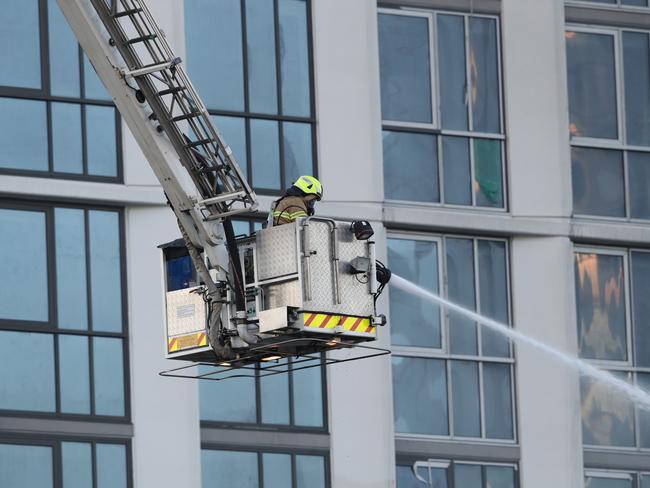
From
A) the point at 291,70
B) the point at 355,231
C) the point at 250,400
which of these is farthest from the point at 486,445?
the point at 355,231

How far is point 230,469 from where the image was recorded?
41.1 metres

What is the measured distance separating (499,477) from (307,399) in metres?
4.00

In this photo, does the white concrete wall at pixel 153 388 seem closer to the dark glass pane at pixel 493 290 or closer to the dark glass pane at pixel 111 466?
the dark glass pane at pixel 111 466

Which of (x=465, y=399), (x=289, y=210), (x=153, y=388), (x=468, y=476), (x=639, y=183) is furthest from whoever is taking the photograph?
(x=639, y=183)

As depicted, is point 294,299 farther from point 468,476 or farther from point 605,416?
point 605,416

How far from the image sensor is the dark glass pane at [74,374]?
131ft

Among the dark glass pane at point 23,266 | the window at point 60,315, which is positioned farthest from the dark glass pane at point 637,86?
the dark glass pane at point 23,266

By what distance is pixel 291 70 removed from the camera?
42969 millimetres

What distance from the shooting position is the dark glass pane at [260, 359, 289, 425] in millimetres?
41594

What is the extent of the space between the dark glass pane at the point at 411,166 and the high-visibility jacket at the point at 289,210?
480 inches

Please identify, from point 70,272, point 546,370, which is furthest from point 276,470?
point 546,370

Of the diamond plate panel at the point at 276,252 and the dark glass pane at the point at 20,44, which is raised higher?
the dark glass pane at the point at 20,44

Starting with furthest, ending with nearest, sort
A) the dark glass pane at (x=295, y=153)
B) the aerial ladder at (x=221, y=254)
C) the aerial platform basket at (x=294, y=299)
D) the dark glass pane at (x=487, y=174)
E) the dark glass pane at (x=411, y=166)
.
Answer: the dark glass pane at (x=487, y=174) < the dark glass pane at (x=411, y=166) < the dark glass pane at (x=295, y=153) < the aerial ladder at (x=221, y=254) < the aerial platform basket at (x=294, y=299)

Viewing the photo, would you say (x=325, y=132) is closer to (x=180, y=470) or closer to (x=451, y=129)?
(x=451, y=129)
